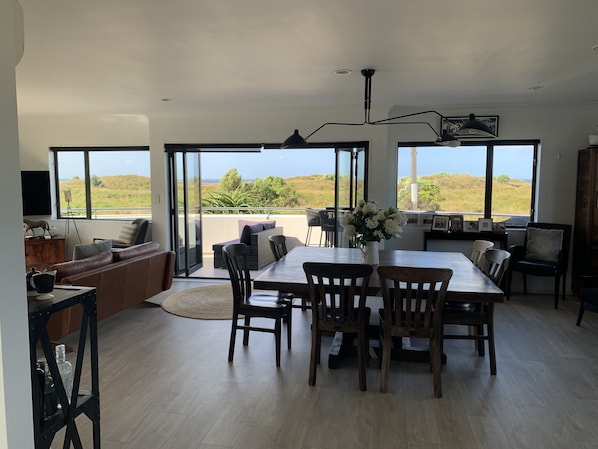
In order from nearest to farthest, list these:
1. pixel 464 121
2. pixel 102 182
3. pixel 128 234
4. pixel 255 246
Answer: pixel 464 121, pixel 128 234, pixel 255 246, pixel 102 182

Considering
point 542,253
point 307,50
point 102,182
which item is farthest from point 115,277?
point 542,253

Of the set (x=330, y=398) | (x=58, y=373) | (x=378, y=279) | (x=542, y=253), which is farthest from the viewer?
(x=542, y=253)

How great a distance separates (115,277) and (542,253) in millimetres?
5218

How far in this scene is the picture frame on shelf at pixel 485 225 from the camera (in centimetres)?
606

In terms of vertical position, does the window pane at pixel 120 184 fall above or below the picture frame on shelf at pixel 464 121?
below

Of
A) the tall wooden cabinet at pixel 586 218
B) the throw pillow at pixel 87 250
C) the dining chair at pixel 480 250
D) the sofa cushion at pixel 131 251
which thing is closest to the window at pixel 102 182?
the sofa cushion at pixel 131 251

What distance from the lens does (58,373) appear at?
1.82 metres

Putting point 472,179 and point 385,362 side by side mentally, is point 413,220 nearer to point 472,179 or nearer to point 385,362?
point 472,179

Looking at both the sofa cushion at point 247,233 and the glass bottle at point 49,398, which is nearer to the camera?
the glass bottle at point 49,398

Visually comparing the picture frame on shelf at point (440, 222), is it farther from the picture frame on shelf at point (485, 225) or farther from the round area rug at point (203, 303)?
the round area rug at point (203, 303)

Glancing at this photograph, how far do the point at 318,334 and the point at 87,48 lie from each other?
2844 mm

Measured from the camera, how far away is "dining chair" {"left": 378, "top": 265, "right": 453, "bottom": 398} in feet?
9.57

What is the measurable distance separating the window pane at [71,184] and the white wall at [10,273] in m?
6.91

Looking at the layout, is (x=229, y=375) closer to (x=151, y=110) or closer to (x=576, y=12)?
(x=576, y=12)
